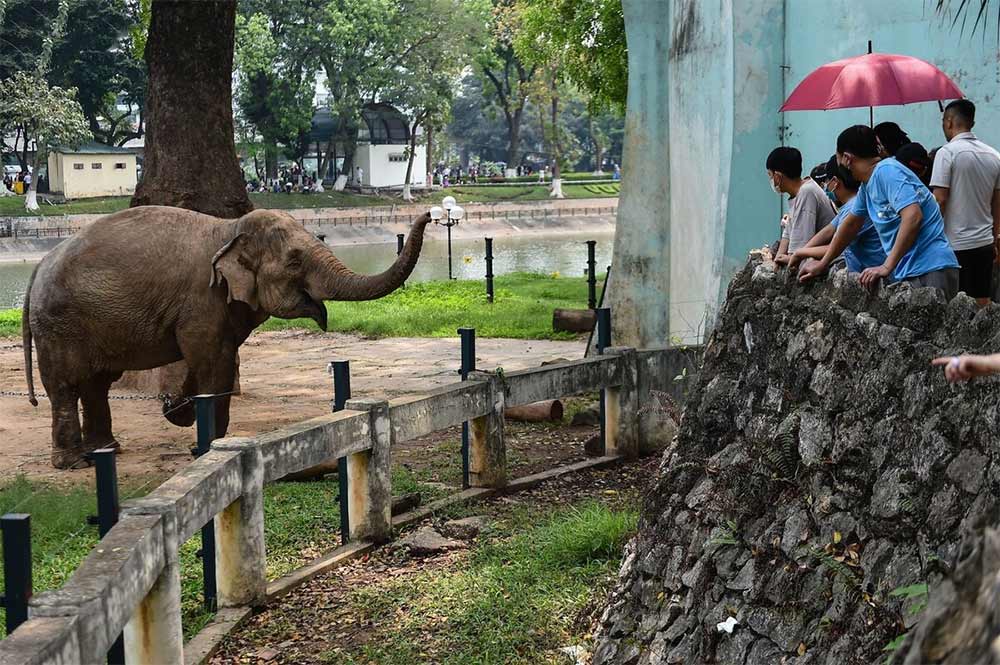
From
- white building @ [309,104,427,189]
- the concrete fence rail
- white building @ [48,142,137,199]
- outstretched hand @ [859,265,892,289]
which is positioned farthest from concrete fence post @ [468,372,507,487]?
white building @ [309,104,427,189]

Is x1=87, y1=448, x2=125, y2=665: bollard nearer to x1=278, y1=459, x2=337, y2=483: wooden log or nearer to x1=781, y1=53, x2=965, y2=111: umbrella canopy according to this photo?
x1=278, y1=459, x2=337, y2=483: wooden log

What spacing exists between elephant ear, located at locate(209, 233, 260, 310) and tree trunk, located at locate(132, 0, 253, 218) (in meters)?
3.07

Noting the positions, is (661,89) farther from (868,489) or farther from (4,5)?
(4,5)

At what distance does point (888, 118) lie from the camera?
31.3ft

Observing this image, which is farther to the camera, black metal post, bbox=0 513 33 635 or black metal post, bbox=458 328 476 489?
black metal post, bbox=458 328 476 489

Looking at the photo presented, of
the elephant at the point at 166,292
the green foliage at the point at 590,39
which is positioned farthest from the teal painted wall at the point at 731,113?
the green foliage at the point at 590,39

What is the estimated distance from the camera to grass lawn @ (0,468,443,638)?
22.0ft

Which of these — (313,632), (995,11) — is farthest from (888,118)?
(313,632)

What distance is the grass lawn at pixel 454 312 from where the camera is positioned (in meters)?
17.4

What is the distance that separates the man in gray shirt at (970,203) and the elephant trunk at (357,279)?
154 inches

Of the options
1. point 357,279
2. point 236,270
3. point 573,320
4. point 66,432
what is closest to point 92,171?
point 573,320

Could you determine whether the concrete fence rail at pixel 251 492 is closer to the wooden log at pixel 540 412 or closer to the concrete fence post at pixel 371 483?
the concrete fence post at pixel 371 483

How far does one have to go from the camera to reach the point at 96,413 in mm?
10242

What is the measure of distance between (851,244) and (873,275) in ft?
1.59
